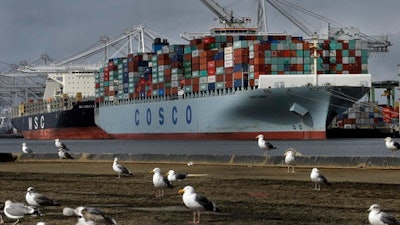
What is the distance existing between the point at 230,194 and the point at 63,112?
93.2 metres

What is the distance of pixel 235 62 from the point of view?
2847 inches

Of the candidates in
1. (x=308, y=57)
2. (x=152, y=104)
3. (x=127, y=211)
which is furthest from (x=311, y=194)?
(x=152, y=104)

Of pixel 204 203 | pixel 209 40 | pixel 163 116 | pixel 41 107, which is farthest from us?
pixel 41 107

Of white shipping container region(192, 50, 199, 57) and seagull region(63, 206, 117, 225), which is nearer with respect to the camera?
seagull region(63, 206, 117, 225)

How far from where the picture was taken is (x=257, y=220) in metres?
12.7

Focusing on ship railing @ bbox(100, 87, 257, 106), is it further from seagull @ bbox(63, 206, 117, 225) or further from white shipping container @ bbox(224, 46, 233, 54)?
seagull @ bbox(63, 206, 117, 225)

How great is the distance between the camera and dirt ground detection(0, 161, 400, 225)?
13117 millimetres

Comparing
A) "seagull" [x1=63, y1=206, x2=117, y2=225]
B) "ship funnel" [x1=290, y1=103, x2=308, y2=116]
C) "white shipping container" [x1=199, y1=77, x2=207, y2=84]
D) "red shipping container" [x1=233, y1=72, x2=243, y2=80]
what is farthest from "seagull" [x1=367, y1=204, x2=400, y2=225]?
"white shipping container" [x1=199, y1=77, x2=207, y2=84]

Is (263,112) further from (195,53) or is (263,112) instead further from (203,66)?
(195,53)

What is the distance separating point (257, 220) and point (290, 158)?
10.7 m

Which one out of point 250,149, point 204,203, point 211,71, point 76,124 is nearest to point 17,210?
point 204,203

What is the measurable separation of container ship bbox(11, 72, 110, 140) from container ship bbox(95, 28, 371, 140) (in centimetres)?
2372

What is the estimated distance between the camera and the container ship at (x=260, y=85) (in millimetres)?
70375

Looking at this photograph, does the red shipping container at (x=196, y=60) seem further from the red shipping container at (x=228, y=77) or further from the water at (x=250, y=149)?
the water at (x=250, y=149)
